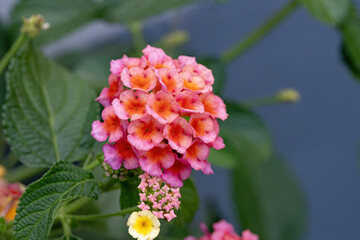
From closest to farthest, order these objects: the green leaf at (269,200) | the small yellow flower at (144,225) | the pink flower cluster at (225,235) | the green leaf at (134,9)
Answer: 1. the small yellow flower at (144,225)
2. the pink flower cluster at (225,235)
3. the green leaf at (134,9)
4. the green leaf at (269,200)

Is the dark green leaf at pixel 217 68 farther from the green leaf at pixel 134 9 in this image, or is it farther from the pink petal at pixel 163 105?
the pink petal at pixel 163 105

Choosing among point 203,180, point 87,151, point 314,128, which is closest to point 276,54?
point 314,128

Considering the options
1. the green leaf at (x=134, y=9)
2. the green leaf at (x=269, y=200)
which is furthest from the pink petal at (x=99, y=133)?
the green leaf at (x=269, y=200)

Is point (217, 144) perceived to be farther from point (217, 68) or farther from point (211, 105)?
point (217, 68)

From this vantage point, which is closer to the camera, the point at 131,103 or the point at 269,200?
the point at 131,103

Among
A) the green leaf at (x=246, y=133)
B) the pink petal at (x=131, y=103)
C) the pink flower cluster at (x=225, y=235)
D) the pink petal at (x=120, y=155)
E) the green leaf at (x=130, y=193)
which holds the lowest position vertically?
the green leaf at (x=246, y=133)

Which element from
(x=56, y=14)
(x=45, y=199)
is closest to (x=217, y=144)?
(x=45, y=199)

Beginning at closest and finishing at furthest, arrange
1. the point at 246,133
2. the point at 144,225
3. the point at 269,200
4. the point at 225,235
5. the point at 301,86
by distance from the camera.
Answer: the point at 144,225 → the point at 225,235 → the point at 246,133 → the point at 269,200 → the point at 301,86

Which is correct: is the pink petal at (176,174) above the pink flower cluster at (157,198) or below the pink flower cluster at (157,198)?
above

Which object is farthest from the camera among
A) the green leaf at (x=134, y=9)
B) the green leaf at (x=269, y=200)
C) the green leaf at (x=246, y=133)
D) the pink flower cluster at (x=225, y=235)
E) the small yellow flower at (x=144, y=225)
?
the green leaf at (x=269, y=200)
